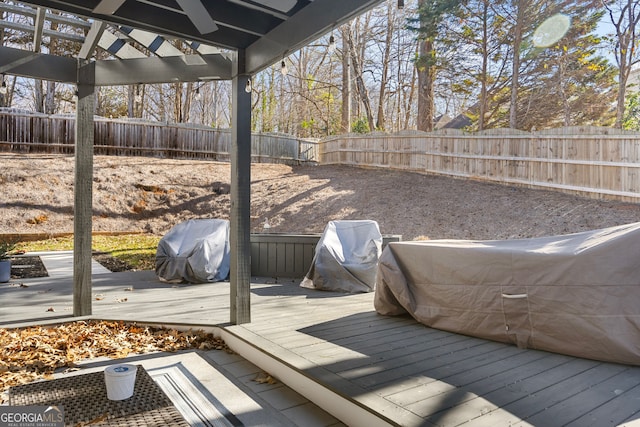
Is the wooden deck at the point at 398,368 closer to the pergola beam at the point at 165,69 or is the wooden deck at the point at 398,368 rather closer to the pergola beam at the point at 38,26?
the pergola beam at the point at 165,69

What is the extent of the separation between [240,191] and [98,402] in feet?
5.67

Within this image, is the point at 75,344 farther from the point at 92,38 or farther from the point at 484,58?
the point at 484,58

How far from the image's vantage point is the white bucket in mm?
1866

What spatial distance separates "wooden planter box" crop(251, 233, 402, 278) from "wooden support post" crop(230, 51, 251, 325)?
7.35ft

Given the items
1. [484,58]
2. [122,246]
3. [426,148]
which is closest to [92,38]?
[122,246]

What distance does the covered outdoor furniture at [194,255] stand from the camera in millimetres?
5262

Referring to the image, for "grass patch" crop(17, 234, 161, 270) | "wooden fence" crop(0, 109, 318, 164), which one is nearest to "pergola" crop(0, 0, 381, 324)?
"grass patch" crop(17, 234, 161, 270)

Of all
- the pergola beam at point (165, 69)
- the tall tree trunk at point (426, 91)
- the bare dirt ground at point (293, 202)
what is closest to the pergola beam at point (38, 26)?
the pergola beam at point (165, 69)

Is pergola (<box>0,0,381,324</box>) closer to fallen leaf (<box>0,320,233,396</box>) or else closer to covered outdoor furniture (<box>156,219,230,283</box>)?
fallen leaf (<box>0,320,233,396</box>)

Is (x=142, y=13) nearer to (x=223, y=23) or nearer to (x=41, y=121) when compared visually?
(x=223, y=23)

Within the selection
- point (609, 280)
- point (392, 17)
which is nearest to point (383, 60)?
point (392, 17)

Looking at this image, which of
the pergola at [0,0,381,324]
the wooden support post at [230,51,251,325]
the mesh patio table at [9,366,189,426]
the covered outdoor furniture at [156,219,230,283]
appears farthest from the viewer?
the covered outdoor furniture at [156,219,230,283]

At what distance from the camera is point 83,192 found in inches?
143

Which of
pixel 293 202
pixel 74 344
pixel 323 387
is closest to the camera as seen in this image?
pixel 323 387
